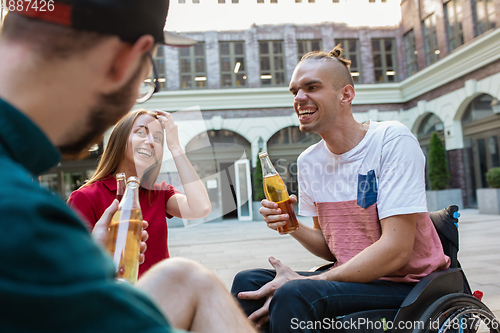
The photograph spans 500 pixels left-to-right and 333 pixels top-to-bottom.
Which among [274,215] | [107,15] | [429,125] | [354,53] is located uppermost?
[354,53]

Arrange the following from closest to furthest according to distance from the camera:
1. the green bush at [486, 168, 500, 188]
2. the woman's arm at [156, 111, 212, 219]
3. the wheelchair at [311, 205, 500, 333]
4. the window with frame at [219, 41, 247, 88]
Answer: the wheelchair at [311, 205, 500, 333] < the woman's arm at [156, 111, 212, 219] < the green bush at [486, 168, 500, 188] < the window with frame at [219, 41, 247, 88]

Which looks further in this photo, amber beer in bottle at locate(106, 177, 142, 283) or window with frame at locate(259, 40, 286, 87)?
window with frame at locate(259, 40, 286, 87)

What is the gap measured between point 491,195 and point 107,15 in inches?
472

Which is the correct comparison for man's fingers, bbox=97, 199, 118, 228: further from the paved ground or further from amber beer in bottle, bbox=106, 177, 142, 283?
the paved ground

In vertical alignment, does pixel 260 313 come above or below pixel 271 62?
below

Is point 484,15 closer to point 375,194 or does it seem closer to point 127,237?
point 375,194

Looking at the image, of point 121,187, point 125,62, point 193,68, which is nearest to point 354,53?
point 193,68

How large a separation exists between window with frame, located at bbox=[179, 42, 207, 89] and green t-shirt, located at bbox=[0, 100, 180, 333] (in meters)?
15.5

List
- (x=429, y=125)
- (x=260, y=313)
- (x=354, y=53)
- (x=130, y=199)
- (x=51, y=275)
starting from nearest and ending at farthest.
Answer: (x=51, y=275) < (x=130, y=199) < (x=260, y=313) < (x=429, y=125) < (x=354, y=53)

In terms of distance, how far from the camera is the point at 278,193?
209 cm

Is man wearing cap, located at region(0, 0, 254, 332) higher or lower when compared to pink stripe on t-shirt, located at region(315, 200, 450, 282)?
higher

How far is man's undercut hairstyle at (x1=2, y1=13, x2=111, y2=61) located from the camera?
1.87ft

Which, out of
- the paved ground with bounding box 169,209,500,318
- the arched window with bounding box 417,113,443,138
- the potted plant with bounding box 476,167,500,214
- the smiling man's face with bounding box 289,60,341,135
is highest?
the arched window with bounding box 417,113,443,138

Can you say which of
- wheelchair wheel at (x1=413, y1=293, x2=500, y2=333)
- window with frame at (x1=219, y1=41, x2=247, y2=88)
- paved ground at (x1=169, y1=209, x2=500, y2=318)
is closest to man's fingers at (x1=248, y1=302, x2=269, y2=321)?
wheelchair wheel at (x1=413, y1=293, x2=500, y2=333)
